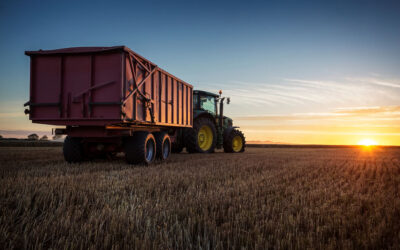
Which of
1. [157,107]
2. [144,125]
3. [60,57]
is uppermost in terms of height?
[60,57]

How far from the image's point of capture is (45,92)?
7.43m

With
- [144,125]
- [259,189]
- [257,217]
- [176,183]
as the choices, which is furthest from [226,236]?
[144,125]

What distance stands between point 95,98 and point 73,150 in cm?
180

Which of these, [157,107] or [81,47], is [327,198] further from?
[81,47]

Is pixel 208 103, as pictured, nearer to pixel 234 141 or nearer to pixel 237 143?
pixel 234 141

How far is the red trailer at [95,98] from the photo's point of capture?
6.97 meters

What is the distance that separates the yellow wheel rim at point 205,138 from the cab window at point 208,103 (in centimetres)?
96

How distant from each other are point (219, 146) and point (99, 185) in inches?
393

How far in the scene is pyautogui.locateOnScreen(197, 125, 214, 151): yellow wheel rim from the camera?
13002 mm

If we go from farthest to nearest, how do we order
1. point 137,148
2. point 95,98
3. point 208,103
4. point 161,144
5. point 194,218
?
point 208,103 → point 161,144 → point 137,148 → point 95,98 → point 194,218

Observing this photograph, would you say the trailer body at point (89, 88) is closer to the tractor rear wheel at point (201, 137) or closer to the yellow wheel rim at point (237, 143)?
the tractor rear wheel at point (201, 137)

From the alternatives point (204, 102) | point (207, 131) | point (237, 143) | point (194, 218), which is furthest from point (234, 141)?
point (194, 218)

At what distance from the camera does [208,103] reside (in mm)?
13562

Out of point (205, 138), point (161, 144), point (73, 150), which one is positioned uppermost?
point (205, 138)
